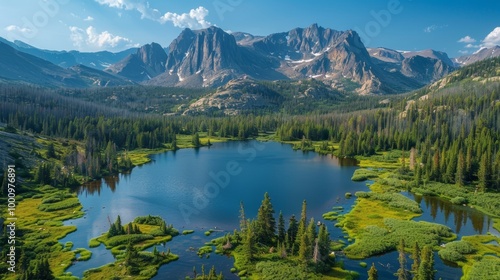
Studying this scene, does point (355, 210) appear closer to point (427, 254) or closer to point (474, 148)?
point (427, 254)

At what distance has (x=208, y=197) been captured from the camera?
109062 mm

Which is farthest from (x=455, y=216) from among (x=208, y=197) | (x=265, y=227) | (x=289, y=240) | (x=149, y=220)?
(x=149, y=220)

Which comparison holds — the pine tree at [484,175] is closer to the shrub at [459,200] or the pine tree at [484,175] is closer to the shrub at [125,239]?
the shrub at [459,200]

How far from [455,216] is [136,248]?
248 feet

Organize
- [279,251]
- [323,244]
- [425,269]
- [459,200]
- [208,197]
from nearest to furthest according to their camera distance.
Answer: [425,269] → [323,244] → [279,251] → [459,200] → [208,197]

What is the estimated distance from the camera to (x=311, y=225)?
212 ft

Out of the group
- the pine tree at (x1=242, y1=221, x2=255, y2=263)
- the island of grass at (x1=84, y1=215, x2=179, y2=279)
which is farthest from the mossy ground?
the pine tree at (x1=242, y1=221, x2=255, y2=263)

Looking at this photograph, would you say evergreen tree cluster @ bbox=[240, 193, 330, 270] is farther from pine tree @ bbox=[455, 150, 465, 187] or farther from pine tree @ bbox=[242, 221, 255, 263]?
pine tree @ bbox=[455, 150, 465, 187]

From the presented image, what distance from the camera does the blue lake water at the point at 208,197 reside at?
6674cm

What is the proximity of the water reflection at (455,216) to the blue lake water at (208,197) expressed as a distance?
76 centimetres

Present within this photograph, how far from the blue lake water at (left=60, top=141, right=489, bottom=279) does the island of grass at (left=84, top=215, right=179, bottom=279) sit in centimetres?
189

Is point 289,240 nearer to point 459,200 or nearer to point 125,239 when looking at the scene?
point 125,239

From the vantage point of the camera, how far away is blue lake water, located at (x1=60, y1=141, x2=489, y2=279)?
66744 mm

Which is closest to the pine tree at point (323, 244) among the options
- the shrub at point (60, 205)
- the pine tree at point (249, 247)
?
the pine tree at point (249, 247)
